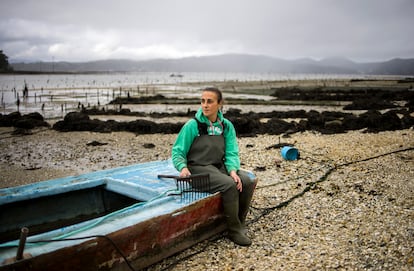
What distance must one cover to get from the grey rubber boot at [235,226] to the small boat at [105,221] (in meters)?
0.18

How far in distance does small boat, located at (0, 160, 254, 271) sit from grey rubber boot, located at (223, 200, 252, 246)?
18 centimetres

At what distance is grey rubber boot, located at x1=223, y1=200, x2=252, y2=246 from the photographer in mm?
4742

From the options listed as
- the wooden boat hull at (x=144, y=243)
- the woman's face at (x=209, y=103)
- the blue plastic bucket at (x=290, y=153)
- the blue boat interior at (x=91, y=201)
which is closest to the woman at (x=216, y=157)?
the woman's face at (x=209, y=103)

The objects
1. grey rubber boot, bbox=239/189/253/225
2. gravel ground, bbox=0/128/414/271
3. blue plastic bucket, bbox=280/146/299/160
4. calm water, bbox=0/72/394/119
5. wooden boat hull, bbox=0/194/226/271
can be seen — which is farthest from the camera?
calm water, bbox=0/72/394/119

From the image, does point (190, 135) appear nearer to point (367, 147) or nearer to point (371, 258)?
point (371, 258)

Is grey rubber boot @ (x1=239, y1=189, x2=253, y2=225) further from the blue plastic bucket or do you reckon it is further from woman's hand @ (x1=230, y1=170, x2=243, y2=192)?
the blue plastic bucket

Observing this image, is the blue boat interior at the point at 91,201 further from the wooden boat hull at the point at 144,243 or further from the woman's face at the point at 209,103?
the woman's face at the point at 209,103

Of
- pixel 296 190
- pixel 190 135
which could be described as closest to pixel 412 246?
pixel 296 190

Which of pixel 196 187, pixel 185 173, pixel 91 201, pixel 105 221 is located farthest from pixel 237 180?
pixel 91 201

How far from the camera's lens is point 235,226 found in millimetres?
4867

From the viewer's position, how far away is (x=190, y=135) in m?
4.70

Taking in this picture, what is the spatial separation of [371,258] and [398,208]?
1914 mm

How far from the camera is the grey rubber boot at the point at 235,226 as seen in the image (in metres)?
4.74

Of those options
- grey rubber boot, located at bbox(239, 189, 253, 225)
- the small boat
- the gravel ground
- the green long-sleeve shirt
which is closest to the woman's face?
the green long-sleeve shirt
